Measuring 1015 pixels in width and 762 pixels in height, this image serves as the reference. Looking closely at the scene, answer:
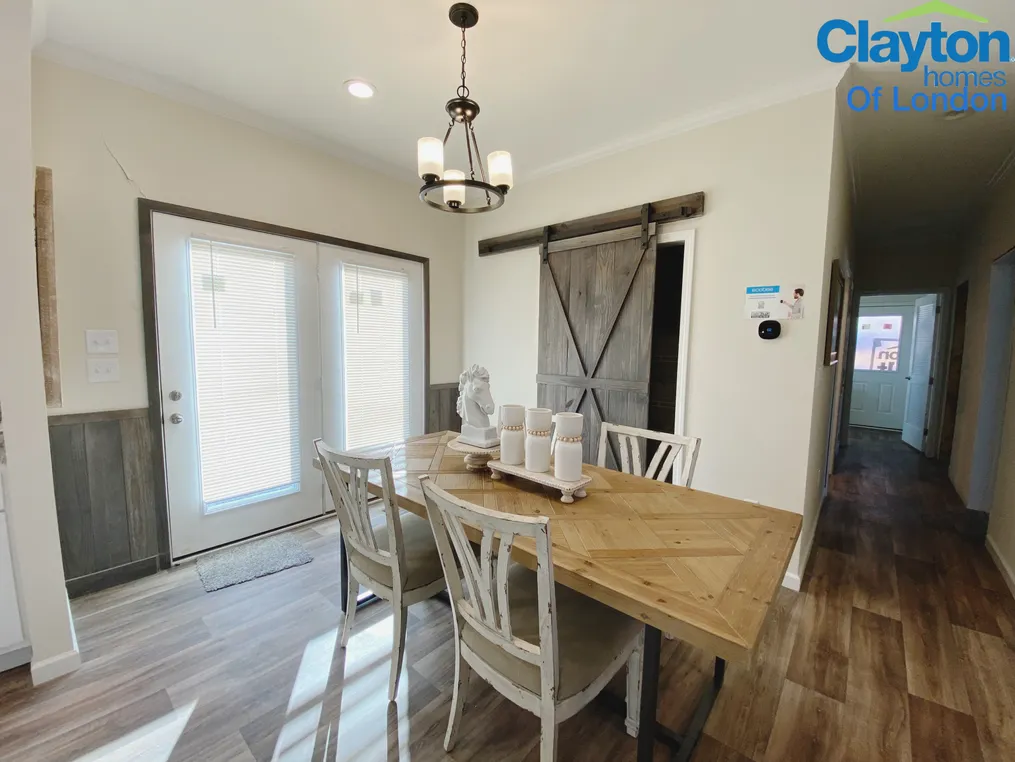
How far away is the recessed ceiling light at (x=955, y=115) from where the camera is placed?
236cm

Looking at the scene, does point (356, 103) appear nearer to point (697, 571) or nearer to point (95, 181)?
point (95, 181)

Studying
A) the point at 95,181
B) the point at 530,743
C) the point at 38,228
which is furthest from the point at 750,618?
the point at 95,181

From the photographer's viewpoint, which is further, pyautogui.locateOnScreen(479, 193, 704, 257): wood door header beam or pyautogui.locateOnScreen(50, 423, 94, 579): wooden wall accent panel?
pyautogui.locateOnScreen(479, 193, 704, 257): wood door header beam

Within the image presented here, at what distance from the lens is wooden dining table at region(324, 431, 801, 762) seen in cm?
95

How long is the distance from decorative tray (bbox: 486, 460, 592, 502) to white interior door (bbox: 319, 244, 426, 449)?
1.82m

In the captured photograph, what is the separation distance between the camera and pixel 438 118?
8.63ft

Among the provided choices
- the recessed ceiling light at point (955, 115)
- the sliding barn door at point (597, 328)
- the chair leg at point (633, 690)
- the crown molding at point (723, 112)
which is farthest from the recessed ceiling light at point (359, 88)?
the recessed ceiling light at point (955, 115)

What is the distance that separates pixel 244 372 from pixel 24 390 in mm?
1149

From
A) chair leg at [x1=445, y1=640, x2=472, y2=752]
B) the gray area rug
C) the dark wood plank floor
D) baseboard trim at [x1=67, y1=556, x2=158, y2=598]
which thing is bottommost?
the dark wood plank floor

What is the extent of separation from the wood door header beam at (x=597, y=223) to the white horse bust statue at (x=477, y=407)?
1.73 m

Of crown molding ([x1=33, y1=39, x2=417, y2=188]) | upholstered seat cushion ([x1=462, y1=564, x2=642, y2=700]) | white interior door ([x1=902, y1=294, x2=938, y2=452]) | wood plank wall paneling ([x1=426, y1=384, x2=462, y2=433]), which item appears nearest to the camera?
upholstered seat cushion ([x1=462, y1=564, x2=642, y2=700])

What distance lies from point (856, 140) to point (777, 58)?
1.27m

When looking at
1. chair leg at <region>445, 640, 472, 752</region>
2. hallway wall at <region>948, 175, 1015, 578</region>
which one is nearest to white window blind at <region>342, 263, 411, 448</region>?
chair leg at <region>445, 640, 472, 752</region>

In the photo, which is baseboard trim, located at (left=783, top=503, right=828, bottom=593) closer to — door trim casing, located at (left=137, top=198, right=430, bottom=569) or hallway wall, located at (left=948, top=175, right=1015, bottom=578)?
hallway wall, located at (left=948, top=175, right=1015, bottom=578)
